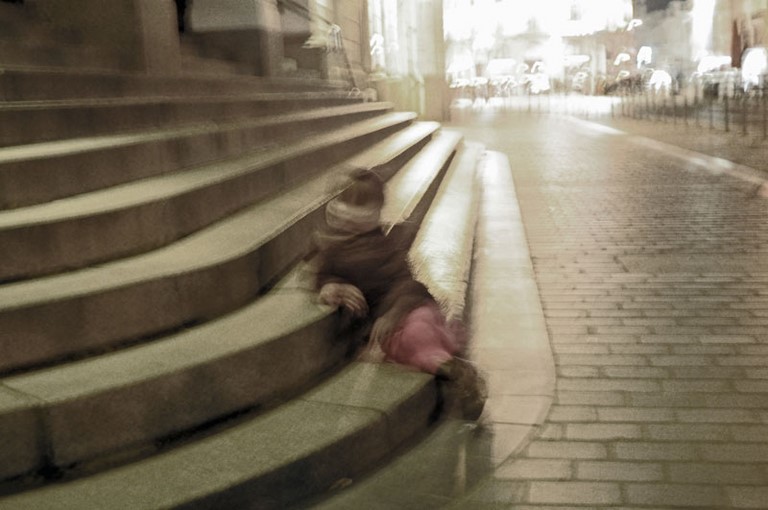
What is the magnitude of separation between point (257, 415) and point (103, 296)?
889mm

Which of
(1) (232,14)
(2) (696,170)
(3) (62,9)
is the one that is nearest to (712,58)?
(2) (696,170)

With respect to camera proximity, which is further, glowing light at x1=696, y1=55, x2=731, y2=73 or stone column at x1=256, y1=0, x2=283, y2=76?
glowing light at x1=696, y1=55, x2=731, y2=73

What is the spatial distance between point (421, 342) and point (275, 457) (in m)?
1.07

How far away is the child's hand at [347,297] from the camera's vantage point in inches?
155

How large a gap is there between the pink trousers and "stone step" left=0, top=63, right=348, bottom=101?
3.48 meters

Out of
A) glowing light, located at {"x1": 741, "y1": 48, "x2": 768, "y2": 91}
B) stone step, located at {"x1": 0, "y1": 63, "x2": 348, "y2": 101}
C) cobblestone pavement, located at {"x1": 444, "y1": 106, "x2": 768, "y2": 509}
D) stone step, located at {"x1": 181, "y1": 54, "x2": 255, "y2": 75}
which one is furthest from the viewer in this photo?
glowing light, located at {"x1": 741, "y1": 48, "x2": 768, "y2": 91}

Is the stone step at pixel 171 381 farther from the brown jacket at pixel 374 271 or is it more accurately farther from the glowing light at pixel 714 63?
the glowing light at pixel 714 63

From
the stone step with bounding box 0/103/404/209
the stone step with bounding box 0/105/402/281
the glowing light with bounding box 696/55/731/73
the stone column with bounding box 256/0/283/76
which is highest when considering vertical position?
the glowing light with bounding box 696/55/731/73

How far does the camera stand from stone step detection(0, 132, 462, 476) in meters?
3.04

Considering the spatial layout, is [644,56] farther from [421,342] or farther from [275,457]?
[275,457]

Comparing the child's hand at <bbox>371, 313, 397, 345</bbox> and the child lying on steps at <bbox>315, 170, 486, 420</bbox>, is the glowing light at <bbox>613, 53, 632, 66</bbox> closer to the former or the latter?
the child lying on steps at <bbox>315, 170, 486, 420</bbox>

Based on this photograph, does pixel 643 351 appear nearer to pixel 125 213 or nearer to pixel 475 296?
pixel 475 296

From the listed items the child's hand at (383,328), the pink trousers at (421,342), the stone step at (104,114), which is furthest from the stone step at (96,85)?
the pink trousers at (421,342)

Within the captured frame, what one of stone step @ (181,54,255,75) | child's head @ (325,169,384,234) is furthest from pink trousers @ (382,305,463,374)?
stone step @ (181,54,255,75)
